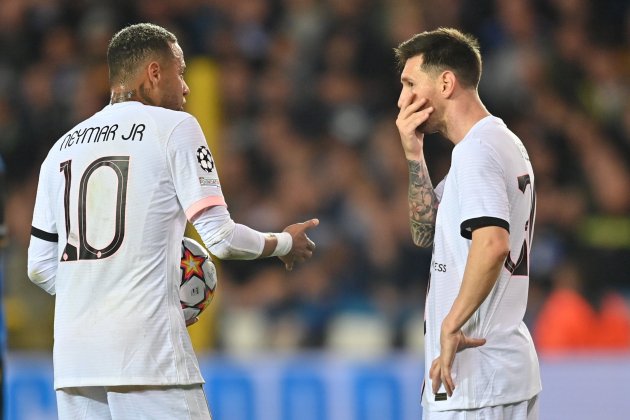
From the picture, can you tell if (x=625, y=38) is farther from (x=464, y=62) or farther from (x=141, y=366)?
(x=141, y=366)

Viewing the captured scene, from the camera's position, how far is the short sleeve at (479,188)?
3.67 meters

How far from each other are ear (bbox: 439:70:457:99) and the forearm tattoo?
322mm

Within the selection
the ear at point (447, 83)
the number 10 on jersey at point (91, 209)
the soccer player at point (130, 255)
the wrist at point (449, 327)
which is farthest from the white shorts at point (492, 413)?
the number 10 on jersey at point (91, 209)

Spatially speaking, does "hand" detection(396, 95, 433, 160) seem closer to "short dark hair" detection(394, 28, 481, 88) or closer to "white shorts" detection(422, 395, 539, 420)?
"short dark hair" detection(394, 28, 481, 88)

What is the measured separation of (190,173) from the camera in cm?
371

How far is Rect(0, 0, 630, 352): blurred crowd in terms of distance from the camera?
8.35m

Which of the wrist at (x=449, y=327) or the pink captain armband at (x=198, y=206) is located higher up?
the pink captain armband at (x=198, y=206)

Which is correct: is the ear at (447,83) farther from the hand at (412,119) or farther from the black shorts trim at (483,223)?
the black shorts trim at (483,223)

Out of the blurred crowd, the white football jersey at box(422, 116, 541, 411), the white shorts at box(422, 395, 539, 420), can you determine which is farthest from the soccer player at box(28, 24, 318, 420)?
the blurred crowd

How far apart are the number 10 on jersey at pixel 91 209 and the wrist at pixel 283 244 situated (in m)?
0.59

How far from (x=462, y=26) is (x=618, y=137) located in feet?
5.78

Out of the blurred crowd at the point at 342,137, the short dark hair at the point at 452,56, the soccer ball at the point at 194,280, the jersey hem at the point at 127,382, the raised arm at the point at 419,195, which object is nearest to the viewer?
the jersey hem at the point at 127,382

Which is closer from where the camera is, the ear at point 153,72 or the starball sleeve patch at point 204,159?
the starball sleeve patch at point 204,159

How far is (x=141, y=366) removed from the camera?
3.64m
